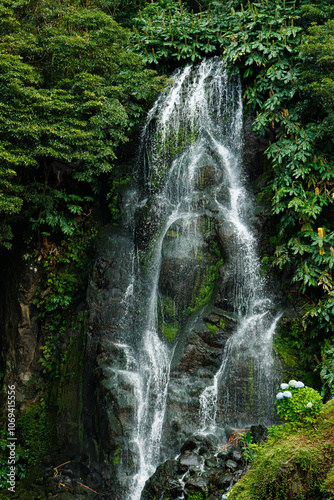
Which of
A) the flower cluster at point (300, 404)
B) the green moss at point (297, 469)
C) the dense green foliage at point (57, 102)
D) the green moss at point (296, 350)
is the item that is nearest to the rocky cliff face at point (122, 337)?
the green moss at point (296, 350)

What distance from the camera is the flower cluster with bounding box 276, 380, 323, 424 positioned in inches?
126

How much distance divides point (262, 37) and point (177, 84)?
279cm

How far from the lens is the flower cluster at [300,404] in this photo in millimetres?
3211

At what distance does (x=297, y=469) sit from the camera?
9.43 ft

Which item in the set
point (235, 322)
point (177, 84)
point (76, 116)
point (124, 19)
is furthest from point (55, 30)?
point (235, 322)

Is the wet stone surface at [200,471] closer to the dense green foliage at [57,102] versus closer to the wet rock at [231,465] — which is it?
the wet rock at [231,465]

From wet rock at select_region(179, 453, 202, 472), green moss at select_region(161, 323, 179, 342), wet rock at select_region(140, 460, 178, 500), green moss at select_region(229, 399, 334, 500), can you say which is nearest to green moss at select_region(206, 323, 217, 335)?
green moss at select_region(161, 323, 179, 342)

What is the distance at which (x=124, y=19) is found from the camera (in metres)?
13.6

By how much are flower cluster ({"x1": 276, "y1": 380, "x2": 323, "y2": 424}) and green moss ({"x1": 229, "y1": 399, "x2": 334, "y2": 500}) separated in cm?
9

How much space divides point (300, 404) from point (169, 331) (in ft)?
16.9

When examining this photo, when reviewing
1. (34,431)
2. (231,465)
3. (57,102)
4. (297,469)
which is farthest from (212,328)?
(57,102)

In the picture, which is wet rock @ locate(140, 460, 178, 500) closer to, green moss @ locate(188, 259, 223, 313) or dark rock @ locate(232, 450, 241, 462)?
dark rock @ locate(232, 450, 241, 462)

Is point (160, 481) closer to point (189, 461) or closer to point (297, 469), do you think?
point (189, 461)

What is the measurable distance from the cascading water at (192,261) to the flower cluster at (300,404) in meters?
3.75
